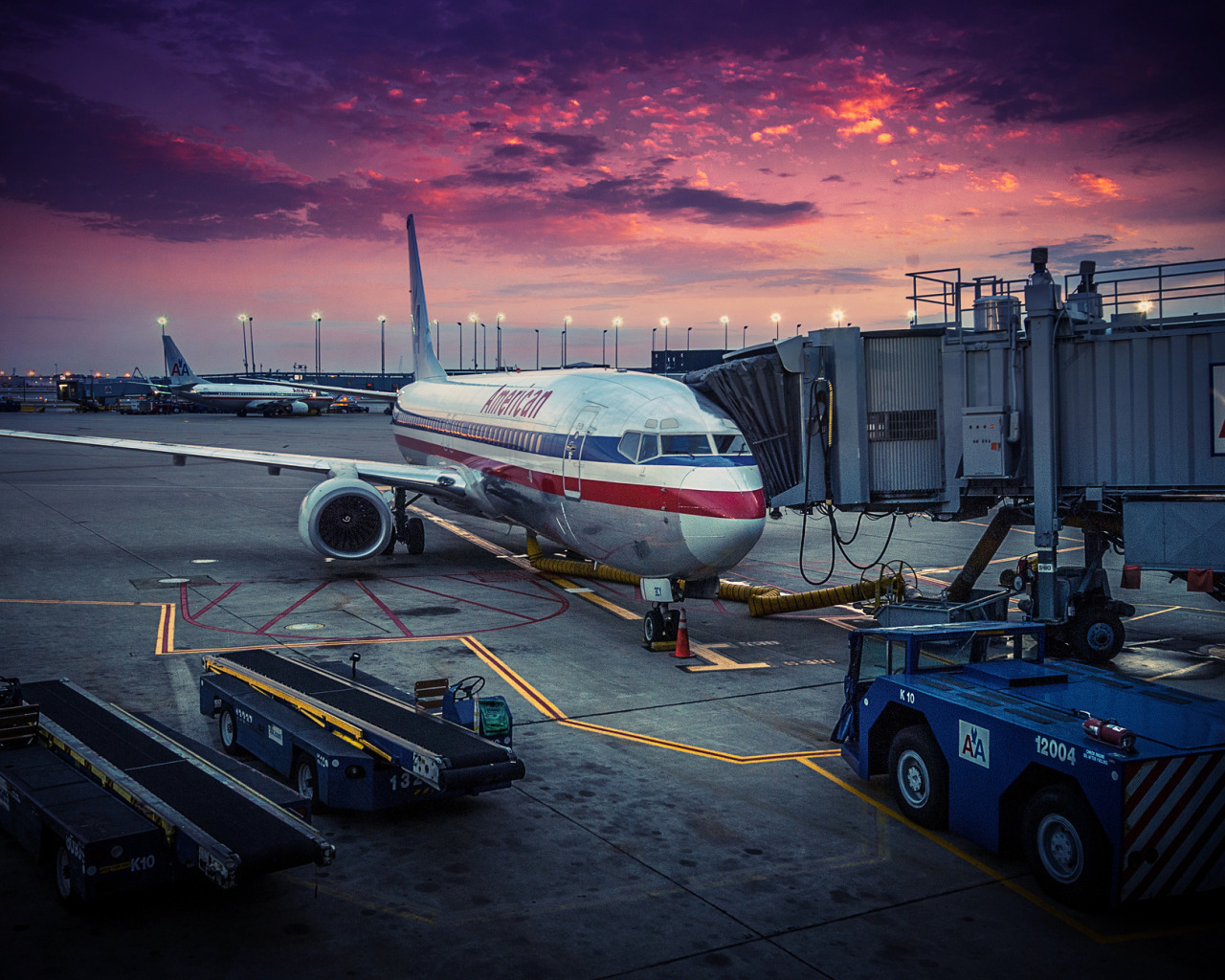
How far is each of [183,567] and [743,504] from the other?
16.9 metres

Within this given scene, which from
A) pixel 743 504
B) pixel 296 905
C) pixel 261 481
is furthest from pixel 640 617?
pixel 261 481

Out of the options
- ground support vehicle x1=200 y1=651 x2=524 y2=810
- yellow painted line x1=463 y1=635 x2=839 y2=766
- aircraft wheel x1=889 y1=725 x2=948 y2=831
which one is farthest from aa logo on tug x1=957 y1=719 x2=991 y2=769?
ground support vehicle x1=200 y1=651 x2=524 y2=810

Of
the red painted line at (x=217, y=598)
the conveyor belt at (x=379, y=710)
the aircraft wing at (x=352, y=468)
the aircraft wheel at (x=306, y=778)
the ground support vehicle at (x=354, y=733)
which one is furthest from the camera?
the aircraft wing at (x=352, y=468)

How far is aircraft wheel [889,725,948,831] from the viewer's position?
36.6 feet

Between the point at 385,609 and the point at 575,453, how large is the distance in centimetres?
579

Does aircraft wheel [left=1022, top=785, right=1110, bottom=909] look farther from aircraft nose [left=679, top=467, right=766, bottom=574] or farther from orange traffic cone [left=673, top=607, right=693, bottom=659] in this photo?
orange traffic cone [left=673, top=607, right=693, bottom=659]

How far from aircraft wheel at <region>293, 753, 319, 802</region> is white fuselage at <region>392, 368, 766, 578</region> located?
8124 mm

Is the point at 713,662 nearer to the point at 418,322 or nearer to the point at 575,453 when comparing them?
the point at 575,453

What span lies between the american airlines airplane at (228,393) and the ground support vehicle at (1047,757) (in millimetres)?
116329

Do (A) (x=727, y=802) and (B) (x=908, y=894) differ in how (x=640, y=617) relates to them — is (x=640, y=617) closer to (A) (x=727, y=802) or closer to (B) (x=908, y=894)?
(A) (x=727, y=802)

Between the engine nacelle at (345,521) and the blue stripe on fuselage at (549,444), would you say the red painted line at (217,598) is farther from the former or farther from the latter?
the blue stripe on fuselage at (549,444)

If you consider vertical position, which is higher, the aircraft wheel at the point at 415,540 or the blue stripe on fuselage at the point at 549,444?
the blue stripe on fuselage at the point at 549,444

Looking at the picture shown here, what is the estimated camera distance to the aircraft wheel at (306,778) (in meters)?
11.7

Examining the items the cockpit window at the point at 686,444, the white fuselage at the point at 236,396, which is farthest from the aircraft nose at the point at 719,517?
the white fuselage at the point at 236,396
